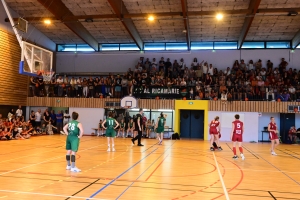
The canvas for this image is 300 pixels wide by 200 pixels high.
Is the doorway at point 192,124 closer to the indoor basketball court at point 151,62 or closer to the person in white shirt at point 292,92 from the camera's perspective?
the indoor basketball court at point 151,62

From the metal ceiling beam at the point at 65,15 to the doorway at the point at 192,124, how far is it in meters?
11.0

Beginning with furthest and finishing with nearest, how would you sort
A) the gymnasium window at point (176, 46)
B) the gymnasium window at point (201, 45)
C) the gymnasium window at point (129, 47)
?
the gymnasium window at point (129, 47)
the gymnasium window at point (176, 46)
the gymnasium window at point (201, 45)

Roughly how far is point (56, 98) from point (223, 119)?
1451 cm

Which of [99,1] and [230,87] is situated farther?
[230,87]

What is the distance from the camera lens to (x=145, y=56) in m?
27.6

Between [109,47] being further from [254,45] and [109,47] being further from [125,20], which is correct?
[254,45]

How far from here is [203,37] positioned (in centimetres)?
2586

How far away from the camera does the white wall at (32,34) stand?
70.8ft

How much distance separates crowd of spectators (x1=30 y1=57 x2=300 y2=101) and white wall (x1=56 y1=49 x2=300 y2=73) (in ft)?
2.06

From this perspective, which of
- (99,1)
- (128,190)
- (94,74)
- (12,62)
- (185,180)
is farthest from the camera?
(94,74)

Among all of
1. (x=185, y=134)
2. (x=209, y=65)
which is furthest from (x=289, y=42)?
(x=185, y=134)

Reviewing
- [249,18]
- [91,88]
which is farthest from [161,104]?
[249,18]

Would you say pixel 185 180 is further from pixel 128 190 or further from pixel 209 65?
pixel 209 65

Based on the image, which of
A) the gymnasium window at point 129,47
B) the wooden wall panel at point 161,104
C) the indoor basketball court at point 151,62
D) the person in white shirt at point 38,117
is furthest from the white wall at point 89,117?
the gymnasium window at point 129,47
